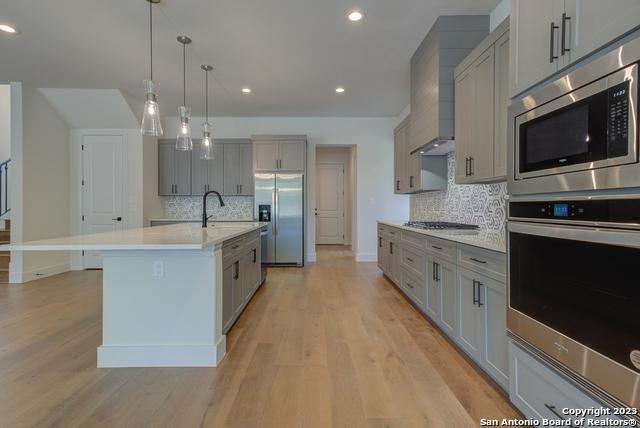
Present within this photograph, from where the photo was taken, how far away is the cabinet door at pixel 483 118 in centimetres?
230

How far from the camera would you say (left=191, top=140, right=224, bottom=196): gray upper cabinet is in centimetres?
601

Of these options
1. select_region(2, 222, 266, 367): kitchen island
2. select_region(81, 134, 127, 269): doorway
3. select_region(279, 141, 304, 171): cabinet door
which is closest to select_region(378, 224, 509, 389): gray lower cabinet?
select_region(2, 222, 266, 367): kitchen island

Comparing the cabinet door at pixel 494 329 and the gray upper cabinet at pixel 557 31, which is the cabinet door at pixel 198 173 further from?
the gray upper cabinet at pixel 557 31

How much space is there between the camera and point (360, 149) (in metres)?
6.27

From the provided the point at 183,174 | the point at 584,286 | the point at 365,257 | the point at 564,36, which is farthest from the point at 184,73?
the point at 584,286

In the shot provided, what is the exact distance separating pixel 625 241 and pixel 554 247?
0.30m

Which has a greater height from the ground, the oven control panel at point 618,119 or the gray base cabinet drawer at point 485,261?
the oven control panel at point 618,119

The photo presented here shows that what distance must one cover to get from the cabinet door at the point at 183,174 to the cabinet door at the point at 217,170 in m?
0.41

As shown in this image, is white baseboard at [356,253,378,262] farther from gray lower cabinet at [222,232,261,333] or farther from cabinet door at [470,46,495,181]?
cabinet door at [470,46,495,181]

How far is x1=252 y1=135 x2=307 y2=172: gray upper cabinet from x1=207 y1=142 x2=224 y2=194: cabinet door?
737 millimetres

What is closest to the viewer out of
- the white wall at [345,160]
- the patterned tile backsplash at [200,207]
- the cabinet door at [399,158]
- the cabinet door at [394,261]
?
the cabinet door at [394,261]

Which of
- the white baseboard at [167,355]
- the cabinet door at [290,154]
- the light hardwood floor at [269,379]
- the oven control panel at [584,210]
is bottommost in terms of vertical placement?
the light hardwood floor at [269,379]

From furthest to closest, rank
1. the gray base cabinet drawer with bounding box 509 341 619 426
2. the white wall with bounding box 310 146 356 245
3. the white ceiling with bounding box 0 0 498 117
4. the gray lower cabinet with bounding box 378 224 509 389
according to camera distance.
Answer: the white wall with bounding box 310 146 356 245, the white ceiling with bounding box 0 0 498 117, the gray lower cabinet with bounding box 378 224 509 389, the gray base cabinet drawer with bounding box 509 341 619 426

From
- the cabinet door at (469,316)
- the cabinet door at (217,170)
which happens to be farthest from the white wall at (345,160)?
the cabinet door at (469,316)
